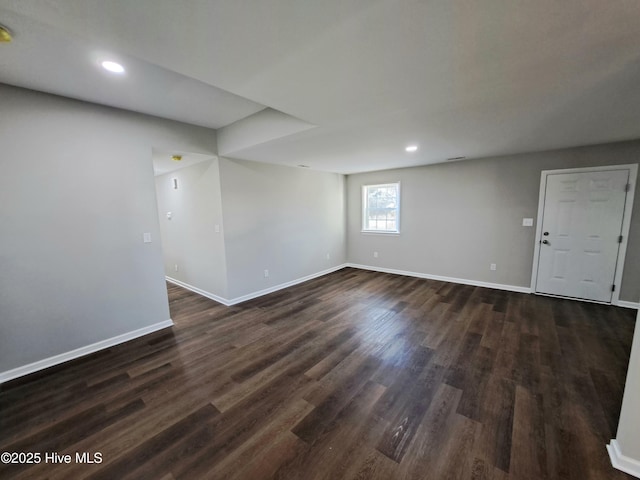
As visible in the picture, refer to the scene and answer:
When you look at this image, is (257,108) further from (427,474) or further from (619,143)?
(619,143)

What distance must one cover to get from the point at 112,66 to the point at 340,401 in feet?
Answer: 10.3

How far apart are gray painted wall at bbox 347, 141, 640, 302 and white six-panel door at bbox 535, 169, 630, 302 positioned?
0.15m

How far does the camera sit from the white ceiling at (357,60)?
1.14 m

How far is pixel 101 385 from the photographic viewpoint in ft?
7.18

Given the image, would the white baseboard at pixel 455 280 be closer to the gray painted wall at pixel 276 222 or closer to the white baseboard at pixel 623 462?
the gray painted wall at pixel 276 222

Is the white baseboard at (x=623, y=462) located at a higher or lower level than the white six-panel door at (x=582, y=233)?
lower

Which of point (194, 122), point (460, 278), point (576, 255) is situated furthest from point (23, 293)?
point (576, 255)

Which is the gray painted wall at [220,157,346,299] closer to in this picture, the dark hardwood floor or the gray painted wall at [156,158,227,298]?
the gray painted wall at [156,158,227,298]

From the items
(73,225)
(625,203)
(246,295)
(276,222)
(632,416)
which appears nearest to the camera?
(632,416)

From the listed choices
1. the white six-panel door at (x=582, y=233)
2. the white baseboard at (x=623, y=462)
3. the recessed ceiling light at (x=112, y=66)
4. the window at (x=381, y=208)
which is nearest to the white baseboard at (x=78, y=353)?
the recessed ceiling light at (x=112, y=66)

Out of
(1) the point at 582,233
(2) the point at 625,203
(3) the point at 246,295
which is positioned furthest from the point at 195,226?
(2) the point at 625,203

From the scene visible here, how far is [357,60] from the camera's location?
1.50m

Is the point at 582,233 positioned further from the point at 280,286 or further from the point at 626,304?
the point at 280,286

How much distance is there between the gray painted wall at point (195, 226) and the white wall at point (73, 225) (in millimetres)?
879
